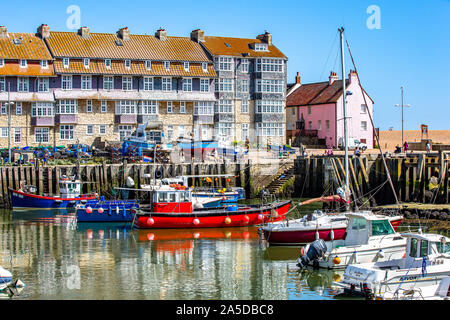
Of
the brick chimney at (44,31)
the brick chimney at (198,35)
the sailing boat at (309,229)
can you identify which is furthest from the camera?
the brick chimney at (198,35)

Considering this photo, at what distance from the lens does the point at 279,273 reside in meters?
28.1

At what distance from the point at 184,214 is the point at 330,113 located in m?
36.4

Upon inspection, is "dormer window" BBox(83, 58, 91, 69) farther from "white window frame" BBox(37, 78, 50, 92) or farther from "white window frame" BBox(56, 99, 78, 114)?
"white window frame" BBox(37, 78, 50, 92)

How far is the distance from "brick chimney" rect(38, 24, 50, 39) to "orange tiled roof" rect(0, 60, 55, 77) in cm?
400

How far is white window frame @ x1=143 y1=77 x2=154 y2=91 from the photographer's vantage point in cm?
6700

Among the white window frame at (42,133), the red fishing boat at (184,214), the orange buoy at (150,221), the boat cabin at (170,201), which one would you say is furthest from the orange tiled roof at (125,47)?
the orange buoy at (150,221)

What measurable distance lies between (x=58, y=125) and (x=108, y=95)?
550 cm

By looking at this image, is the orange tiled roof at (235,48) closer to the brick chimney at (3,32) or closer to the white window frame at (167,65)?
the white window frame at (167,65)

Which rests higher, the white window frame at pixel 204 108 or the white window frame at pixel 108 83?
the white window frame at pixel 108 83

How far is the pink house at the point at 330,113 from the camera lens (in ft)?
236

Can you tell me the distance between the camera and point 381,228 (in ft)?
94.6

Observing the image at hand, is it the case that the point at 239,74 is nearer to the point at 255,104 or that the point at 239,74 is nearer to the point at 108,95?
the point at 255,104

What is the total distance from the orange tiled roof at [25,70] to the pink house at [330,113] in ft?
91.2

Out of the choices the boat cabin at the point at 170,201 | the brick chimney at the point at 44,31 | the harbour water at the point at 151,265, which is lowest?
the harbour water at the point at 151,265
